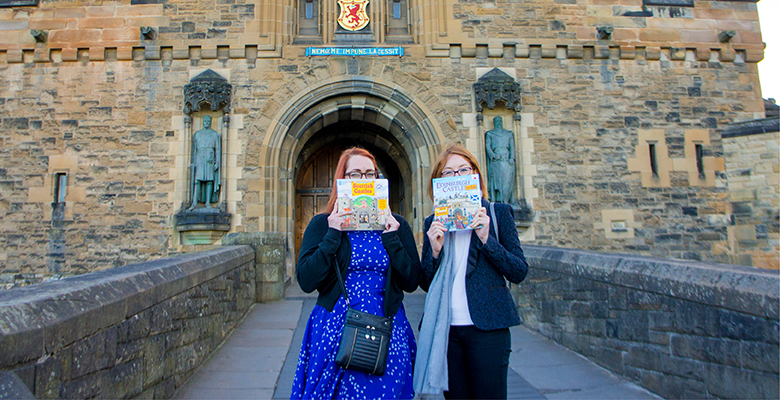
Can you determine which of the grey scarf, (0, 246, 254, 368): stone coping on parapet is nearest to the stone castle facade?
(0, 246, 254, 368): stone coping on parapet

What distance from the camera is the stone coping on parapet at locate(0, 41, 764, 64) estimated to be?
846 centimetres

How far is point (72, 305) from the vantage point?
6.52ft

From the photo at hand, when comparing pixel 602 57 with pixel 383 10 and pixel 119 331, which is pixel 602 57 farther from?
pixel 119 331

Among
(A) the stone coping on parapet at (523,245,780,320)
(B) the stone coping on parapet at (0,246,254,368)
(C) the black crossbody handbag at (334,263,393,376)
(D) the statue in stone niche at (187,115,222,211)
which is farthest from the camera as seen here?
(D) the statue in stone niche at (187,115,222,211)

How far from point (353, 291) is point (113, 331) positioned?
4.40ft

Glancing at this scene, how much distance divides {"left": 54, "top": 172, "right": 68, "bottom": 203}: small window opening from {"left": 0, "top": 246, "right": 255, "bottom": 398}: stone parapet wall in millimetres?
5897

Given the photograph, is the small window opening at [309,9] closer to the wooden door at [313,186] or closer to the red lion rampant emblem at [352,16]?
the red lion rampant emblem at [352,16]

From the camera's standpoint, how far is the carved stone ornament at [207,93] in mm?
8156

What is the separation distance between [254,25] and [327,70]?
1.62 meters

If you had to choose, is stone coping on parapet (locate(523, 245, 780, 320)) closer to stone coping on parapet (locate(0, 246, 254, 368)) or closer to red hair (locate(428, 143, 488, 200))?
red hair (locate(428, 143, 488, 200))

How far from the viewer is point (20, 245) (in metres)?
8.12

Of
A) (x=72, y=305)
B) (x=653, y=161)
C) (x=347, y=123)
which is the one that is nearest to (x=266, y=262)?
(x=347, y=123)

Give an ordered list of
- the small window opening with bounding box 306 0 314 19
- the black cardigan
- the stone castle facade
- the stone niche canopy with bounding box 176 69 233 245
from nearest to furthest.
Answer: the black cardigan
the stone niche canopy with bounding box 176 69 233 245
the stone castle facade
the small window opening with bounding box 306 0 314 19

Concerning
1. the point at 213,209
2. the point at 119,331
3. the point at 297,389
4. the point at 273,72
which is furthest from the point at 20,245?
the point at 297,389
